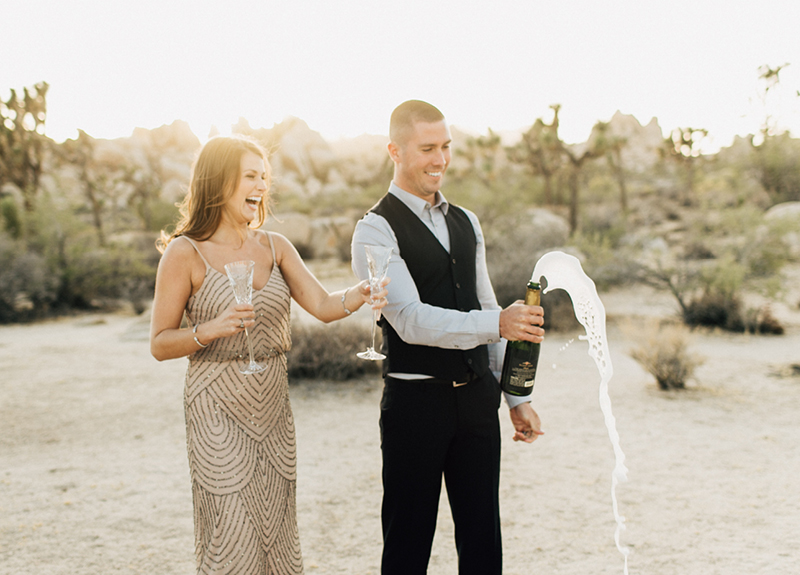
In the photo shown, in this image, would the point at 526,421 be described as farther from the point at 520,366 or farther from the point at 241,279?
the point at 241,279

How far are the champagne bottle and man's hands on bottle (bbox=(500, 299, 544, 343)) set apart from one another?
0.86 feet

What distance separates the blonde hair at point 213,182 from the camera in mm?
2324

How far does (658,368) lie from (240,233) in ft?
20.2

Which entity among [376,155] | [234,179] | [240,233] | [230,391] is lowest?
[230,391]

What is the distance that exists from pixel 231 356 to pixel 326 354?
5312mm

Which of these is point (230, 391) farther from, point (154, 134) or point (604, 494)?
point (154, 134)

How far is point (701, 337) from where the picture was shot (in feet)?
33.1

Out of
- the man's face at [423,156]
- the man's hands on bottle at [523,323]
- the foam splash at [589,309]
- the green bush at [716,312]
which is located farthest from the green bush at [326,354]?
the green bush at [716,312]

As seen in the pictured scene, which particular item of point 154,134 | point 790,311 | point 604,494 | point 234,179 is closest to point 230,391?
point 234,179

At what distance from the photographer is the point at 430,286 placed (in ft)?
7.59

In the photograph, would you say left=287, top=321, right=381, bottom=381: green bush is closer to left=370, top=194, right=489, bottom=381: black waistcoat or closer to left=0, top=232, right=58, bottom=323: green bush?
left=370, top=194, right=489, bottom=381: black waistcoat

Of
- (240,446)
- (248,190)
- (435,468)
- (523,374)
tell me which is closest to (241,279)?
(248,190)

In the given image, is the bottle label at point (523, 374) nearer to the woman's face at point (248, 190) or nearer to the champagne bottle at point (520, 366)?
the champagne bottle at point (520, 366)

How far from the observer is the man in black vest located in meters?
2.28
